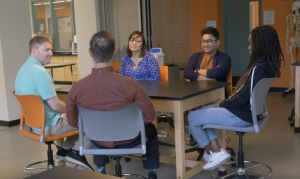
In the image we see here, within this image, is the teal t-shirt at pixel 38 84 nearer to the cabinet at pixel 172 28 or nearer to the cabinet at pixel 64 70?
the cabinet at pixel 172 28

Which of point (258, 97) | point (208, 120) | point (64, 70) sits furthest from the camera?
point (64, 70)

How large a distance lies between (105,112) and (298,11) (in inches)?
218

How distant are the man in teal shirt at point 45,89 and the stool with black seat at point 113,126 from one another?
21.6 inches

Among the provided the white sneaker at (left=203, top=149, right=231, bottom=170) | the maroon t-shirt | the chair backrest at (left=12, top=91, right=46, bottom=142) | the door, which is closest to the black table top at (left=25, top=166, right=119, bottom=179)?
the maroon t-shirt

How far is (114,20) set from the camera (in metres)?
6.15

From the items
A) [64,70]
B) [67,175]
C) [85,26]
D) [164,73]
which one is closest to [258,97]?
[164,73]

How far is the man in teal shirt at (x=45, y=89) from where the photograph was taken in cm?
275

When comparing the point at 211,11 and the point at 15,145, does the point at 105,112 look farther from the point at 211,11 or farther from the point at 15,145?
the point at 211,11

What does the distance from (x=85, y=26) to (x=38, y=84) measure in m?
3.40

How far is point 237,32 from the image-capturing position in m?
8.20

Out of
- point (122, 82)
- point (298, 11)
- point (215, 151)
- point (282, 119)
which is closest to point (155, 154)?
point (215, 151)

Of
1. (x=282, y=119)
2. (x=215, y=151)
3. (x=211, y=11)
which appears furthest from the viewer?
(x=211, y=11)

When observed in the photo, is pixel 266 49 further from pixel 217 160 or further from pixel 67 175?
pixel 67 175

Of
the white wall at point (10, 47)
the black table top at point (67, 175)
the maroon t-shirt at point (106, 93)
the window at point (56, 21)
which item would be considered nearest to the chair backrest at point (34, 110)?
the maroon t-shirt at point (106, 93)
